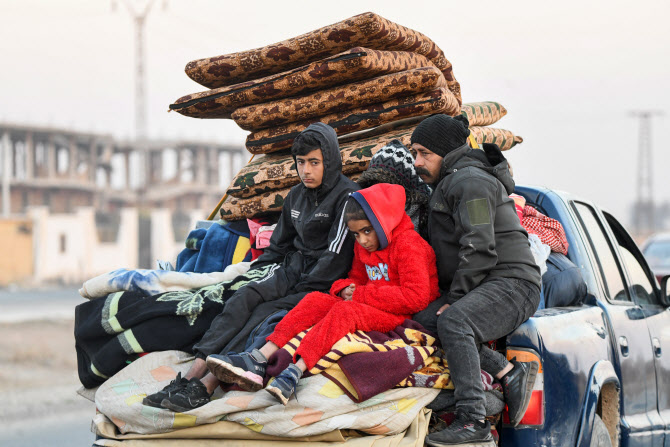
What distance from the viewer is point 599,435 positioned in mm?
3904

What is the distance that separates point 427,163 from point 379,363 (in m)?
1.17

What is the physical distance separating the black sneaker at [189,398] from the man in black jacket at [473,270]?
91 cm

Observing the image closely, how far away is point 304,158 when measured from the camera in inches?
161

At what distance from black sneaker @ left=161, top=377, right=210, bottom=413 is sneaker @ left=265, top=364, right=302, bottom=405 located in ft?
1.10

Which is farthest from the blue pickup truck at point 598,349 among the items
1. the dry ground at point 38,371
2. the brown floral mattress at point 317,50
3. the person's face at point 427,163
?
the dry ground at point 38,371

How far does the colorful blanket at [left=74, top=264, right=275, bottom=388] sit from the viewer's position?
3766mm

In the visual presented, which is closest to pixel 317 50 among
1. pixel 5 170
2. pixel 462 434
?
pixel 462 434

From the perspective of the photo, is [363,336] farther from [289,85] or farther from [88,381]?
[289,85]

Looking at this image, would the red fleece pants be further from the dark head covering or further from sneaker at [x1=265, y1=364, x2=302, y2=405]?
the dark head covering

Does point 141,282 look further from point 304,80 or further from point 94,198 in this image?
point 94,198

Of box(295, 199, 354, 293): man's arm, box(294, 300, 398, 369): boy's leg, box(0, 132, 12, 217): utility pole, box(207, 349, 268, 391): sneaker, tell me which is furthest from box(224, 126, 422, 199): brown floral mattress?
box(0, 132, 12, 217): utility pole

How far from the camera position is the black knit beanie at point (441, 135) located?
3.79 meters

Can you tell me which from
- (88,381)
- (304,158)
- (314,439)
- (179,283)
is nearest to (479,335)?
(314,439)

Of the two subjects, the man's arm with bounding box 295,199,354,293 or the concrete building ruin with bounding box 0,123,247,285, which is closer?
the man's arm with bounding box 295,199,354,293
